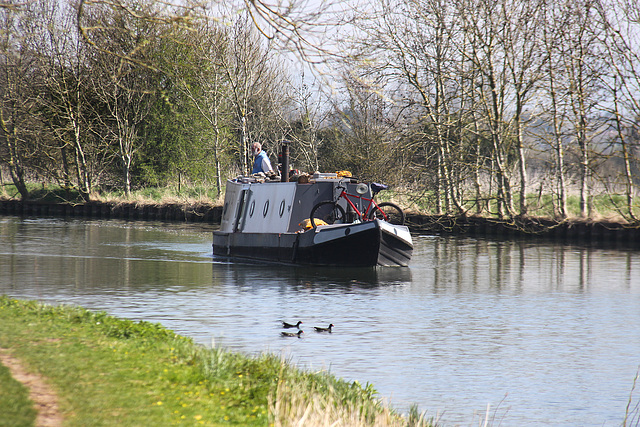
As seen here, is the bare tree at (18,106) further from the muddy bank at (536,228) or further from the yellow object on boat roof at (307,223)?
the yellow object on boat roof at (307,223)

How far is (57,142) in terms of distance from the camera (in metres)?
40.0

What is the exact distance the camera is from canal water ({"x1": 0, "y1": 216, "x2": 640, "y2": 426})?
7.92m

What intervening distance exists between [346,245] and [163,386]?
11835mm

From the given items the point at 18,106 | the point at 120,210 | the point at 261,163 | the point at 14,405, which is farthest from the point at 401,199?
the point at 14,405

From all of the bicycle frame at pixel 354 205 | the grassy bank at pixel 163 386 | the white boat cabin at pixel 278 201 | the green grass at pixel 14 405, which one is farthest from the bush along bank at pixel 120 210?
the green grass at pixel 14 405

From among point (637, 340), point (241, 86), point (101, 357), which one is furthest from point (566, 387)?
point (241, 86)

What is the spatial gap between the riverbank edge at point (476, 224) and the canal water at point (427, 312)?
2.23m

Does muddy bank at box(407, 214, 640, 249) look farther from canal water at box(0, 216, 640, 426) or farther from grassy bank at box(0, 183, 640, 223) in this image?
canal water at box(0, 216, 640, 426)

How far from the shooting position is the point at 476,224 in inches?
1105

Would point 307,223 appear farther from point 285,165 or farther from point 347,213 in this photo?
point 285,165

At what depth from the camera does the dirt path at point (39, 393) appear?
4855 mm

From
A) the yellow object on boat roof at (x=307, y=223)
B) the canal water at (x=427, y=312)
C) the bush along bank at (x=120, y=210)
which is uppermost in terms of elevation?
the bush along bank at (x=120, y=210)

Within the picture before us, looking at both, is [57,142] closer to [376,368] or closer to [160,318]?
[160,318]

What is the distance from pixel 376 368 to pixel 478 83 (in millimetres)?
19427
